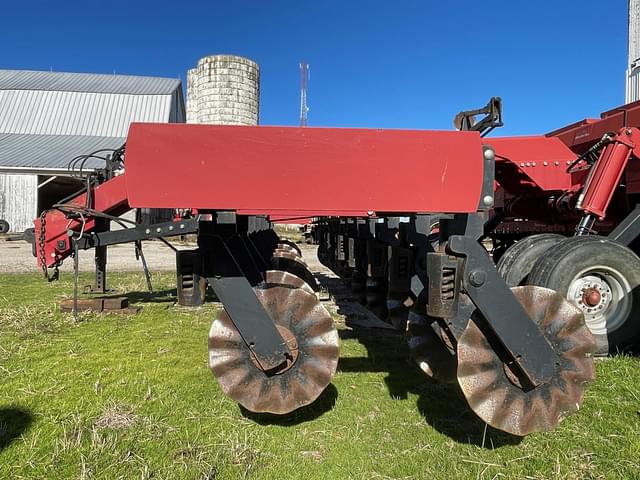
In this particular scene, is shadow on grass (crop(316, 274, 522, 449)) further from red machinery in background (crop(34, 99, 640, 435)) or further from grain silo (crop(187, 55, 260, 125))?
grain silo (crop(187, 55, 260, 125))

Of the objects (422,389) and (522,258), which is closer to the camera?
(422,389)

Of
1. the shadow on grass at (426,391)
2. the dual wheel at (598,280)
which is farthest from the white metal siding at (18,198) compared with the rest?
the dual wheel at (598,280)

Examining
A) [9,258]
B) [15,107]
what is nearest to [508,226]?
[9,258]

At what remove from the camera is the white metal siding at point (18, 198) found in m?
21.5

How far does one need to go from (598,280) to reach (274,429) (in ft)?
8.92

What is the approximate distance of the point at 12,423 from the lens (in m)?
2.54

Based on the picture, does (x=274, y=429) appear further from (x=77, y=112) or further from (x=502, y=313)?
(x=77, y=112)

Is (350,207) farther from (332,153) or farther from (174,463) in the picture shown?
(174,463)

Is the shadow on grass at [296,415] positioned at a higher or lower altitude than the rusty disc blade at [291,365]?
lower

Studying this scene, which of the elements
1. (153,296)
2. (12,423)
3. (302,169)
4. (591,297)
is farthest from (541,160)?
(153,296)

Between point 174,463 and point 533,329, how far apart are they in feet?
5.65

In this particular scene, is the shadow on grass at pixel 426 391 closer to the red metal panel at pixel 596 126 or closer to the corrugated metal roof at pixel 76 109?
the red metal panel at pixel 596 126

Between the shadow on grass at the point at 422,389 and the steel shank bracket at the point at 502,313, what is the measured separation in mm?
460

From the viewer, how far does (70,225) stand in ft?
16.3
